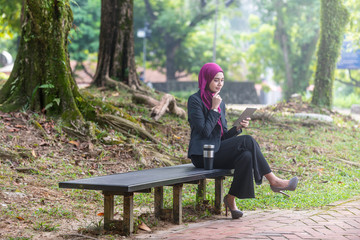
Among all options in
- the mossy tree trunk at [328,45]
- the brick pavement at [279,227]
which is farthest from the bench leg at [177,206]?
the mossy tree trunk at [328,45]

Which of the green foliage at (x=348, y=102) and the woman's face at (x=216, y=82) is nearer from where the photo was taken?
the woman's face at (x=216, y=82)

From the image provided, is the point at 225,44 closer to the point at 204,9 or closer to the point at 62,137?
the point at 204,9

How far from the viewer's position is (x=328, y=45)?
20031mm

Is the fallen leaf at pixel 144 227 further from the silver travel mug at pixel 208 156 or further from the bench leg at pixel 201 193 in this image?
the bench leg at pixel 201 193

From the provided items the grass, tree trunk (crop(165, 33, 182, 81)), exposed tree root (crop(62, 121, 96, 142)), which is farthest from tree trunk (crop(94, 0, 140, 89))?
tree trunk (crop(165, 33, 182, 81))

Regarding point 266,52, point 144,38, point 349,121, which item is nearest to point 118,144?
point 349,121

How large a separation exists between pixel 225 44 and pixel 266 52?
7781 millimetres

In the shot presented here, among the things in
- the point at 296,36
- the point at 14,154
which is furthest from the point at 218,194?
the point at 296,36

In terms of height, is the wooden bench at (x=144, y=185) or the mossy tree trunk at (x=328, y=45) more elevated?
the mossy tree trunk at (x=328, y=45)

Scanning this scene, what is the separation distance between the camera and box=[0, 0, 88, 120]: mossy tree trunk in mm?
9688

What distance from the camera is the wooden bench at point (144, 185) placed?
195 inches

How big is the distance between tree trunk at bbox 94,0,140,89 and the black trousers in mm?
8514

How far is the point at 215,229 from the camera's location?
556 centimetres

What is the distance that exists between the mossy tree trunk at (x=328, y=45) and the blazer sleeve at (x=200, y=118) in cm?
1463
